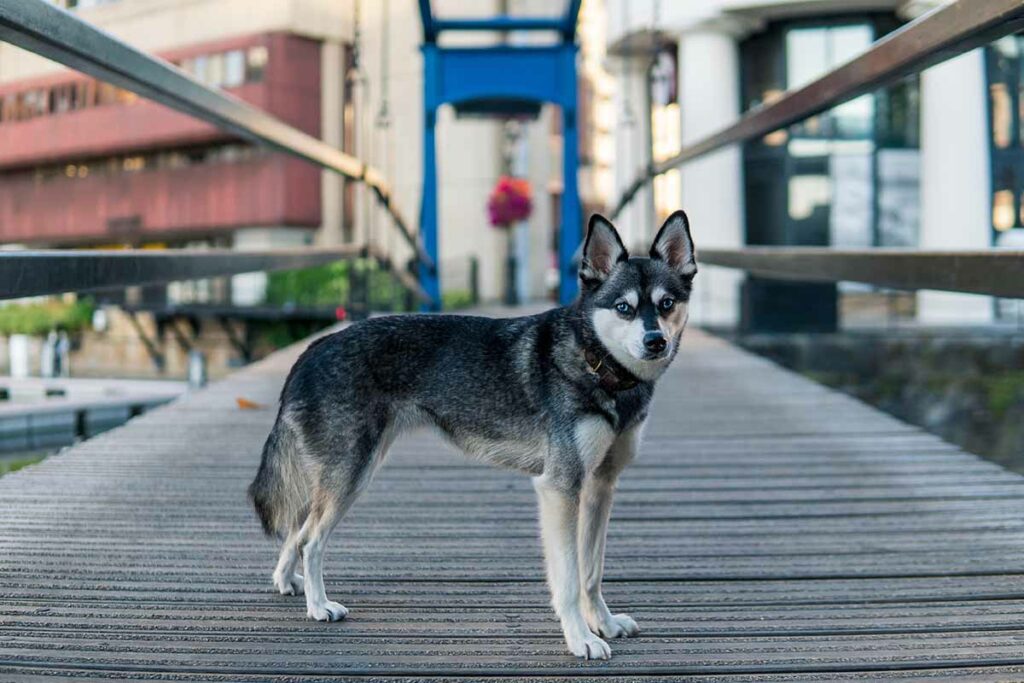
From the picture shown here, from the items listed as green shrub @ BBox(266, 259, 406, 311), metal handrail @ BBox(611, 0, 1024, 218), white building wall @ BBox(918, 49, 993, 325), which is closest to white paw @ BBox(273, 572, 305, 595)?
metal handrail @ BBox(611, 0, 1024, 218)

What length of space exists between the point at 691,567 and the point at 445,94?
27.2 ft

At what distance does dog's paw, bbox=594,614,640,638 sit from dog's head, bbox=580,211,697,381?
514 mm

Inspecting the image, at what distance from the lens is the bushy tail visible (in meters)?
2.39

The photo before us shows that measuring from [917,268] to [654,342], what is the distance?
2.95 ft

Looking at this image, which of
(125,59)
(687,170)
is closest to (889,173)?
(687,170)

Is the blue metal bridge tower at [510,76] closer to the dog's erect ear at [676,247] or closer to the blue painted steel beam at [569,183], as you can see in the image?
the blue painted steel beam at [569,183]

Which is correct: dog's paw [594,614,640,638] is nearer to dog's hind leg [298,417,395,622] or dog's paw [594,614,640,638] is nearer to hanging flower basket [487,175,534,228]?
dog's hind leg [298,417,395,622]

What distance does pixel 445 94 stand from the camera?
10.3m

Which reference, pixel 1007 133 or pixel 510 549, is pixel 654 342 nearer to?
pixel 510 549

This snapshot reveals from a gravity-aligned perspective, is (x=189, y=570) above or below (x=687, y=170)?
below

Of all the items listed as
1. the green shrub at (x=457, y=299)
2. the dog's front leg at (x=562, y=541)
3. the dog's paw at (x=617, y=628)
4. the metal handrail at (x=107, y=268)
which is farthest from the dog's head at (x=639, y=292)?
the green shrub at (x=457, y=299)

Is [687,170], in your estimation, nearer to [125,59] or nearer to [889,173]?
[889,173]

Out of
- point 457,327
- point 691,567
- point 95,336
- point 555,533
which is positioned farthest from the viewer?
point 95,336

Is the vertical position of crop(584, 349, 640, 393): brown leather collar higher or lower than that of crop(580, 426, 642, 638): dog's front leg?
higher
